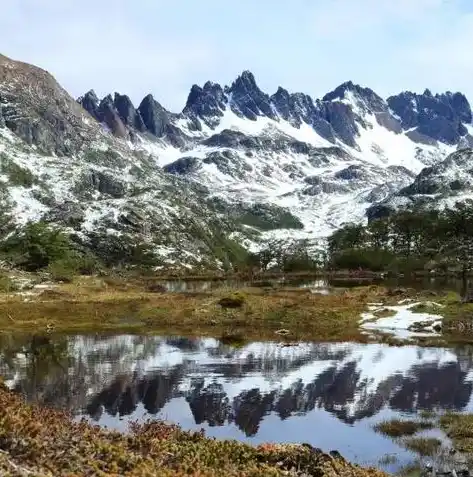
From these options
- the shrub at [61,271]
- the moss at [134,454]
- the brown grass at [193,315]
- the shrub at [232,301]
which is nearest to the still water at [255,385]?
the moss at [134,454]

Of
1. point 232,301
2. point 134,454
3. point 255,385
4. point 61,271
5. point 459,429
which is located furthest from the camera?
point 61,271

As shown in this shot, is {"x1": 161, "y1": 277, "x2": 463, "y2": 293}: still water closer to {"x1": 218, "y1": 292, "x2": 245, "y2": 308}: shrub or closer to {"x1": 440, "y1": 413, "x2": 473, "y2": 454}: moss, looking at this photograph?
{"x1": 218, "y1": 292, "x2": 245, "y2": 308}: shrub

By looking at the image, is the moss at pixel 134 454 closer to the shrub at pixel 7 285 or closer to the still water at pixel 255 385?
the still water at pixel 255 385

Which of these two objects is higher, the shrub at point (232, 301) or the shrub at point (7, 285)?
the shrub at point (7, 285)

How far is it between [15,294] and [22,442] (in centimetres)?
7823

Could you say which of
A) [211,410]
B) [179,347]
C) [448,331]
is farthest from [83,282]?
[211,410]

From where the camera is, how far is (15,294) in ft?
312

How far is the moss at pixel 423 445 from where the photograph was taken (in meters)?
29.2

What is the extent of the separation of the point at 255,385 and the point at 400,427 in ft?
43.6

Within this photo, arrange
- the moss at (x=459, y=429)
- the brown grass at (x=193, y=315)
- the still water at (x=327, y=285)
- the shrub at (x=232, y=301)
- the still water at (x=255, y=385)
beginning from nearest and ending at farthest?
the moss at (x=459, y=429) → the still water at (x=255, y=385) → the brown grass at (x=193, y=315) → the shrub at (x=232, y=301) → the still water at (x=327, y=285)

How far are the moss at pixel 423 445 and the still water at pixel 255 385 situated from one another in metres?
0.78

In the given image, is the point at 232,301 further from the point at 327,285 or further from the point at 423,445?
the point at 327,285

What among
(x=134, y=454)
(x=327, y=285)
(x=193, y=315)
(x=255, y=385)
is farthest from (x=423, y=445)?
(x=327, y=285)

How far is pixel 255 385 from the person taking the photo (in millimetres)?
44688
